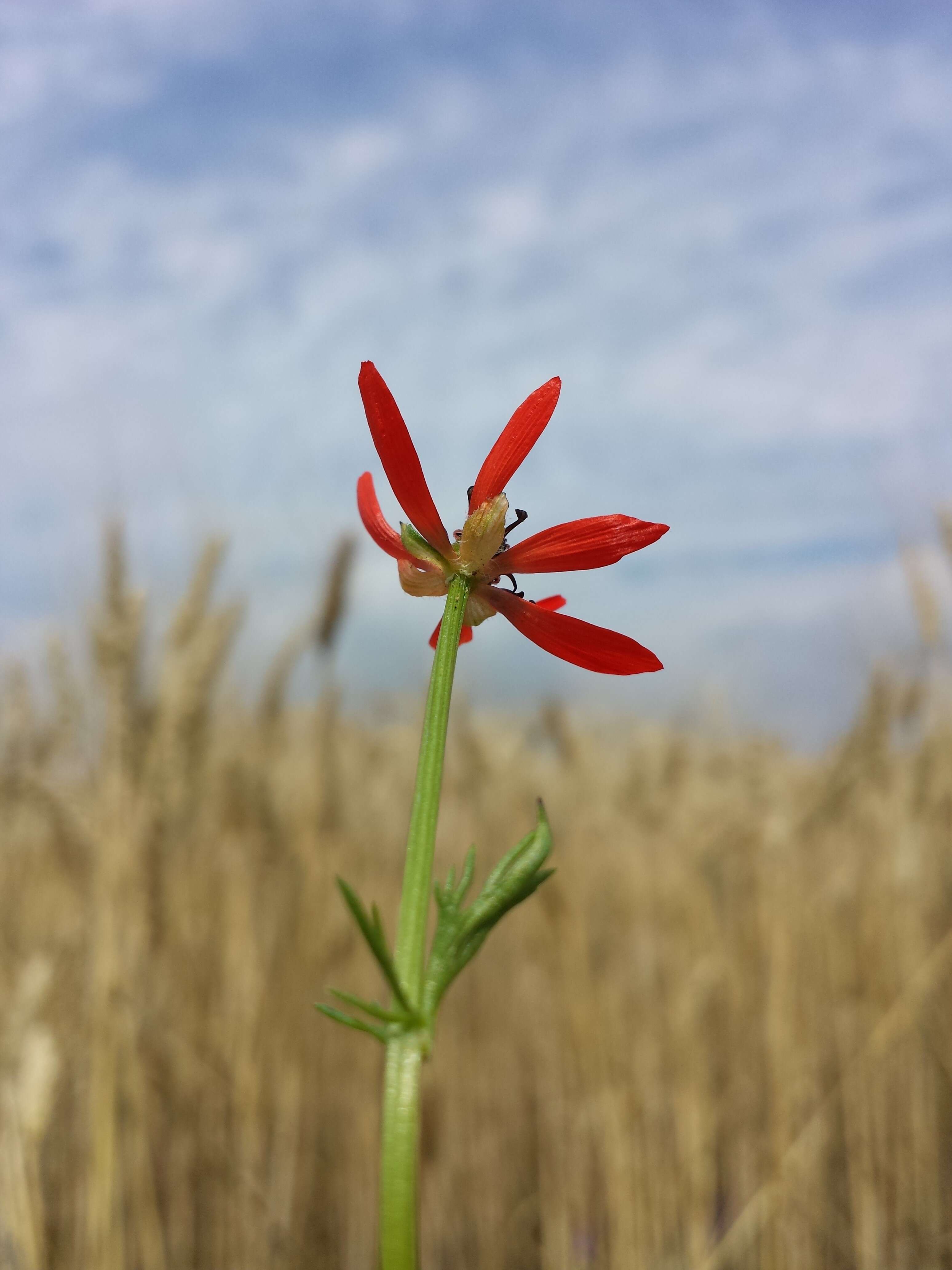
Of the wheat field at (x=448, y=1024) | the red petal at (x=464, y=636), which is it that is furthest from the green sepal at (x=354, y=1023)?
the wheat field at (x=448, y=1024)

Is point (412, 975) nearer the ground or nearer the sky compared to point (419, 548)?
nearer the ground

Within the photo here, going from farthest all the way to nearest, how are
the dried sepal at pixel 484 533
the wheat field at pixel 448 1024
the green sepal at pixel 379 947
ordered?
the wheat field at pixel 448 1024 < the dried sepal at pixel 484 533 < the green sepal at pixel 379 947

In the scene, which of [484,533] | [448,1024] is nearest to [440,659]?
[484,533]

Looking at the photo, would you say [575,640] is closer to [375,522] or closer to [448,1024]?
[375,522]

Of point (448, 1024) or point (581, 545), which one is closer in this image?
point (581, 545)

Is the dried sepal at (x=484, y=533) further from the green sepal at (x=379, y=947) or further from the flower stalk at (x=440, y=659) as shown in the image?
the green sepal at (x=379, y=947)
